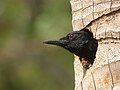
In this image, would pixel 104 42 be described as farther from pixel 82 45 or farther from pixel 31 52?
pixel 31 52

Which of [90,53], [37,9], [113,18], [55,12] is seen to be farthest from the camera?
[37,9]

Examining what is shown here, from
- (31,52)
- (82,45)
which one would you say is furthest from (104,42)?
(31,52)

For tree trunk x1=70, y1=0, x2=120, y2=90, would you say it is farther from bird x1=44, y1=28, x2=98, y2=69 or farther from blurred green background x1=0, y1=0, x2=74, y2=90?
blurred green background x1=0, y1=0, x2=74, y2=90

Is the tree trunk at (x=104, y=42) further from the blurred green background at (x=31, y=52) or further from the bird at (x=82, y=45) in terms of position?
the blurred green background at (x=31, y=52)

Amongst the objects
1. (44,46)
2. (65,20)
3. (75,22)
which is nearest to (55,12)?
(65,20)

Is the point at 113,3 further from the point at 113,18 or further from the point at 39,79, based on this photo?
the point at 39,79

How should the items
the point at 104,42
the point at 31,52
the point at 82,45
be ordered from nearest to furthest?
the point at 104,42 → the point at 82,45 → the point at 31,52

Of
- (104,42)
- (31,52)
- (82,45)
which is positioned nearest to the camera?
(104,42)
